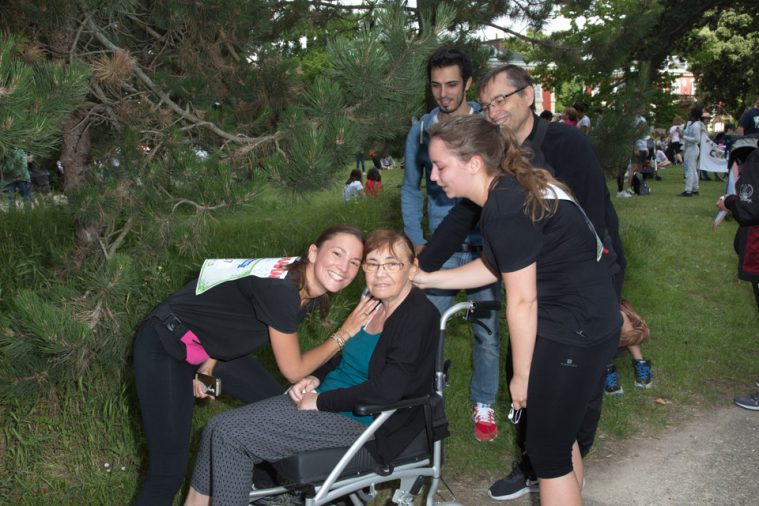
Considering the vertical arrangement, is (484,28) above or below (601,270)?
above

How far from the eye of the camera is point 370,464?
9.76 feet

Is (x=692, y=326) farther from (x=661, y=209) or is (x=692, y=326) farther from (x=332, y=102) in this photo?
(x=661, y=209)

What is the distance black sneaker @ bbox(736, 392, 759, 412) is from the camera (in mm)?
5000

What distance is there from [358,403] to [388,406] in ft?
0.37

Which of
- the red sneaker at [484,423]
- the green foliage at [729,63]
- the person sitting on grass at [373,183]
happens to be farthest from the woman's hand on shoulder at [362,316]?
the green foliage at [729,63]

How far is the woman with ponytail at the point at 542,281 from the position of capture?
2.60 m

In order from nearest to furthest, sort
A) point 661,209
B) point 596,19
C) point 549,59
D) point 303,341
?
1. point 303,341
2. point 549,59
3. point 661,209
4. point 596,19

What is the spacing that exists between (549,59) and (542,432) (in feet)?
19.4

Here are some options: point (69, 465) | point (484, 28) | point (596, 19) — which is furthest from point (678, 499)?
point (596, 19)

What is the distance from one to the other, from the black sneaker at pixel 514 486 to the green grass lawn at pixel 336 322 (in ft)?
1.04

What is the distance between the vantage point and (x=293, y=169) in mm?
3750

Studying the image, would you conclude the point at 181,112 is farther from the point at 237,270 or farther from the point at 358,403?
the point at 358,403

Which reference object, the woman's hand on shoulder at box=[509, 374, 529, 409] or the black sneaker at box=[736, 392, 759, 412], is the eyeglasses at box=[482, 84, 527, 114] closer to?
the woman's hand on shoulder at box=[509, 374, 529, 409]

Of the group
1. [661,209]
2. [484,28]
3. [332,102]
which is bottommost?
[661,209]
